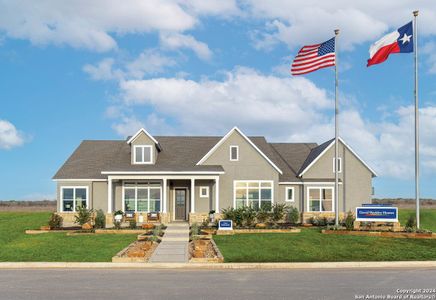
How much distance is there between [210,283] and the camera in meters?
14.4

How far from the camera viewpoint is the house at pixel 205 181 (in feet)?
118

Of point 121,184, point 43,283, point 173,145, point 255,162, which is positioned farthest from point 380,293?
point 173,145

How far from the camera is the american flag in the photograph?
30.1 meters

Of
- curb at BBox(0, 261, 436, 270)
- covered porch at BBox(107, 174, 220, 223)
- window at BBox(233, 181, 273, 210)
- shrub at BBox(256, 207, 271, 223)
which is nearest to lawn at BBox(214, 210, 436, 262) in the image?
curb at BBox(0, 261, 436, 270)

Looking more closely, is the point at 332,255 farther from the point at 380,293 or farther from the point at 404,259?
the point at 380,293

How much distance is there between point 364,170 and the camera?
38719 mm

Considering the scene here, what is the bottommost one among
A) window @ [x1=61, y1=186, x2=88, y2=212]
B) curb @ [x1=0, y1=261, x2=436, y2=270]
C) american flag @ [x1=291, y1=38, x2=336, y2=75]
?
curb @ [x1=0, y1=261, x2=436, y2=270]

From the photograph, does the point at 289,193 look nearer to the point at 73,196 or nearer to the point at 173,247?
the point at 73,196

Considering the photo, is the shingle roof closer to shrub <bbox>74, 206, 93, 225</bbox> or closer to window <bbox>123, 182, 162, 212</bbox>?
window <bbox>123, 182, 162, 212</bbox>

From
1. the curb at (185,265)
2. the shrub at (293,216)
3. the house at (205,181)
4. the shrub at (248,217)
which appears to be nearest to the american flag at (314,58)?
the house at (205,181)

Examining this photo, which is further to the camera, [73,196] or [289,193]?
[289,193]

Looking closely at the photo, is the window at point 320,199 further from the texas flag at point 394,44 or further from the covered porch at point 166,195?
the texas flag at point 394,44

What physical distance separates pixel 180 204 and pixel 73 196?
297 inches

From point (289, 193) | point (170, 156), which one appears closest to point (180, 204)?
point (170, 156)
